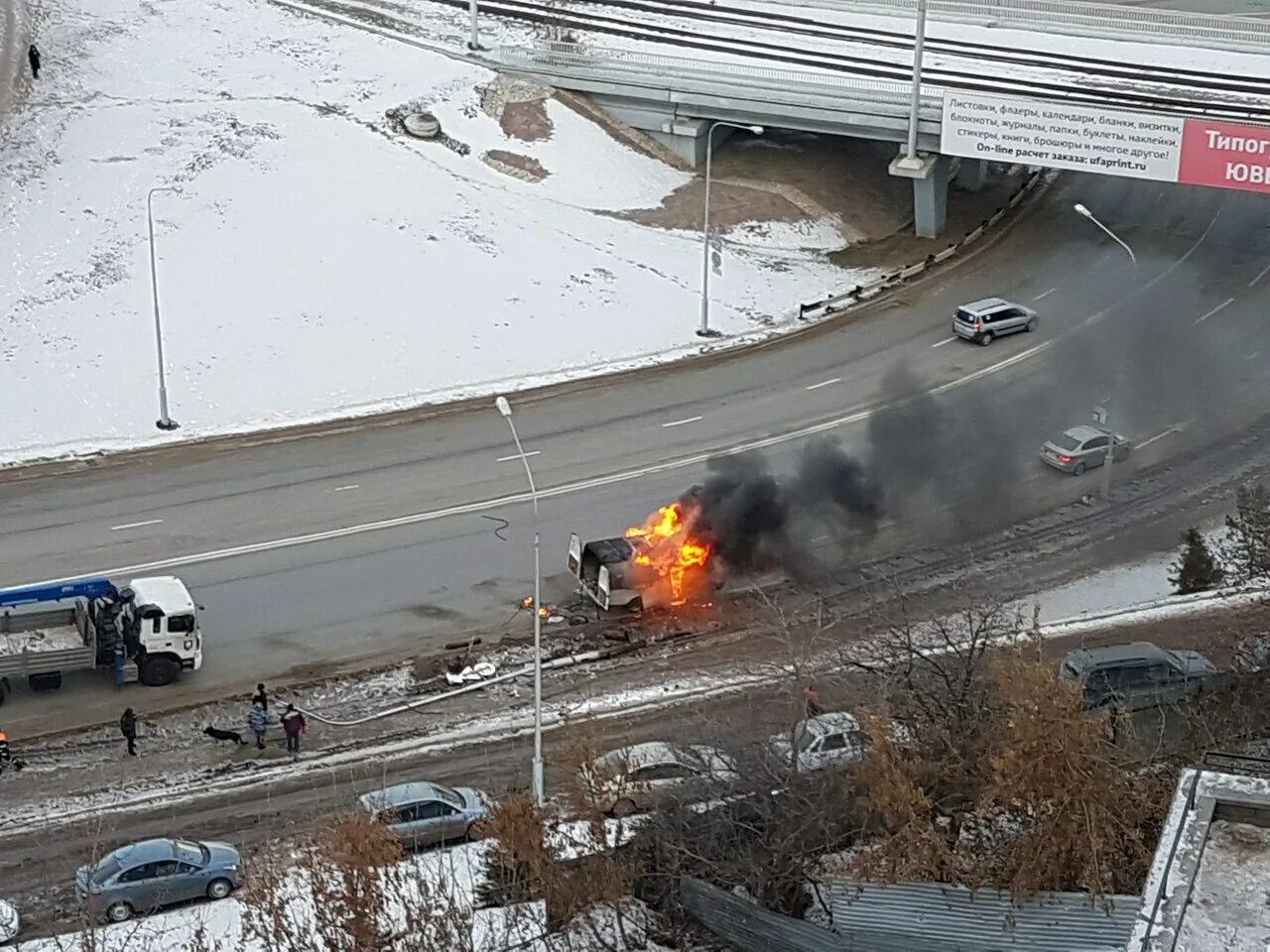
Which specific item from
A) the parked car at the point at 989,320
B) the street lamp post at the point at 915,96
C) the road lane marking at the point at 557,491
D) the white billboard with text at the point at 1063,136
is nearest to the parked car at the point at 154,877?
the road lane marking at the point at 557,491

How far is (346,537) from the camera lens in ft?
110

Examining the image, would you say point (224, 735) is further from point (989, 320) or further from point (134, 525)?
point (989, 320)


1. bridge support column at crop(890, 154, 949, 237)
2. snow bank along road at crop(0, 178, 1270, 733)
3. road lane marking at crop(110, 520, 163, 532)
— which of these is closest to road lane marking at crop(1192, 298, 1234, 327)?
snow bank along road at crop(0, 178, 1270, 733)

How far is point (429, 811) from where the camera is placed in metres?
23.7

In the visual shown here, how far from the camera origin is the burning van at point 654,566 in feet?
101

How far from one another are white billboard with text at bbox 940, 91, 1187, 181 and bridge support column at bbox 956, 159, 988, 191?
4.51m

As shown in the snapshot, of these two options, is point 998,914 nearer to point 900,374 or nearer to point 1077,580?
point 1077,580

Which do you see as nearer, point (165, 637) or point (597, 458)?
point (165, 637)

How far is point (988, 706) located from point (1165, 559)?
41.8ft

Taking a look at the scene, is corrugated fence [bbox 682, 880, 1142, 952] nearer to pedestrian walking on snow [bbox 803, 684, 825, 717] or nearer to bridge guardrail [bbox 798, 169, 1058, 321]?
pedestrian walking on snow [bbox 803, 684, 825, 717]

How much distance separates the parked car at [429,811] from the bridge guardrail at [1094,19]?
4396 centimetres

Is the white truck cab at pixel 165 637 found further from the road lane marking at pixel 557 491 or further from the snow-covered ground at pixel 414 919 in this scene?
the snow-covered ground at pixel 414 919

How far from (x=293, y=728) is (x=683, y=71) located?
3143 centimetres

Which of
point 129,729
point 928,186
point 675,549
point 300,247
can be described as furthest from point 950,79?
point 129,729
